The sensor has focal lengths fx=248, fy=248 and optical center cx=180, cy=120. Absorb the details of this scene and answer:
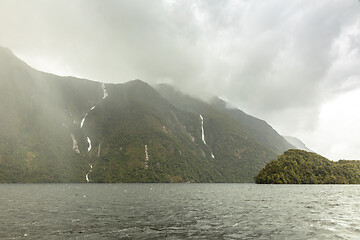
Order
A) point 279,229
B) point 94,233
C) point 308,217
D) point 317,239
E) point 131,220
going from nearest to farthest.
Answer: point 317,239 → point 94,233 → point 279,229 → point 131,220 → point 308,217

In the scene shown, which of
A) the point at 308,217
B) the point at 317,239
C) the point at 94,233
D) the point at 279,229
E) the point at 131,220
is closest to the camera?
the point at 317,239

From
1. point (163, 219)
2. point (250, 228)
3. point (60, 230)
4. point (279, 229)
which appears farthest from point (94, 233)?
point (279, 229)

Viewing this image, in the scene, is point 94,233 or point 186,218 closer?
point 94,233

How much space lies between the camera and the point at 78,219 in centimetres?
4622

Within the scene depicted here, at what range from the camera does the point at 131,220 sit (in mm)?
45281

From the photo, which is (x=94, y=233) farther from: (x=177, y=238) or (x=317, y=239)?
(x=317, y=239)

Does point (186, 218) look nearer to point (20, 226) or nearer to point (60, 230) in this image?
point (60, 230)

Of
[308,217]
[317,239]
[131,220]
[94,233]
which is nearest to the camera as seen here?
[317,239]

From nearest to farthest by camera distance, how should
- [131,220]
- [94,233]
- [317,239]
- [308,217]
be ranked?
[317,239]
[94,233]
[131,220]
[308,217]

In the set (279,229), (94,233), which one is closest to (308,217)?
(279,229)

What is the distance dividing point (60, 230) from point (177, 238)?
1805 cm

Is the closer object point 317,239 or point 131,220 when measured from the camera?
point 317,239

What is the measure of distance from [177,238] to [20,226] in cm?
2573

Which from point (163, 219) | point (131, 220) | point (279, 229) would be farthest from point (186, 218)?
point (279, 229)
